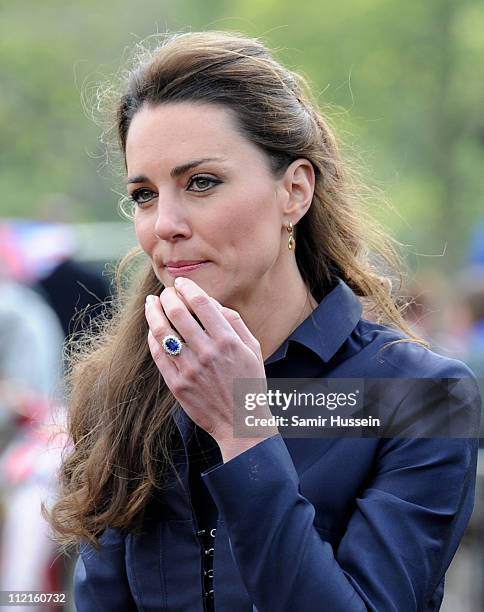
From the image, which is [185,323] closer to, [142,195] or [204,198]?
[204,198]

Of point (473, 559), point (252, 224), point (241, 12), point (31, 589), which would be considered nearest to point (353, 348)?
point (252, 224)

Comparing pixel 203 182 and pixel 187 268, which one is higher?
pixel 203 182

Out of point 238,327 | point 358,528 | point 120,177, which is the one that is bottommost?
point 358,528

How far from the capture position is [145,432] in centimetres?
294

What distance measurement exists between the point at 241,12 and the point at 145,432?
1597 cm

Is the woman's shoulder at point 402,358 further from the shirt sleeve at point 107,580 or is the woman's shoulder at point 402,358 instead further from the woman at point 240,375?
the shirt sleeve at point 107,580

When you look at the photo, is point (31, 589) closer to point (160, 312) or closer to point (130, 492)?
point (130, 492)

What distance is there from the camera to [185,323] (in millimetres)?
2492

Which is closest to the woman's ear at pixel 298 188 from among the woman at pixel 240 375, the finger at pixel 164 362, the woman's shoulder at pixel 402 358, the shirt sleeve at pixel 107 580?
the woman at pixel 240 375

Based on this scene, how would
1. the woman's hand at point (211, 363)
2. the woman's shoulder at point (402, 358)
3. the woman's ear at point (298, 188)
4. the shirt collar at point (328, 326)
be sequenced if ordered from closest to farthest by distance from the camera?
1. the woman's hand at point (211, 363)
2. the woman's shoulder at point (402, 358)
3. the shirt collar at point (328, 326)
4. the woman's ear at point (298, 188)

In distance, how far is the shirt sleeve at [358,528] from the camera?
2334mm

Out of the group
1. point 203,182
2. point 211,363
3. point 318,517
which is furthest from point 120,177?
point 318,517

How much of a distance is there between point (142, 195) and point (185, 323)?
47cm

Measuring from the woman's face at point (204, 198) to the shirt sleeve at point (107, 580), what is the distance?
2.15ft
